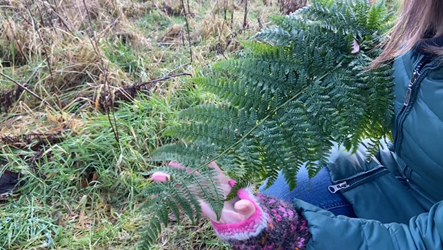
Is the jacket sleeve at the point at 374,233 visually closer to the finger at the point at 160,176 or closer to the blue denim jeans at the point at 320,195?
the blue denim jeans at the point at 320,195

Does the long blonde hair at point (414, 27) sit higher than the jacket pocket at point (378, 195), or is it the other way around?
the long blonde hair at point (414, 27)

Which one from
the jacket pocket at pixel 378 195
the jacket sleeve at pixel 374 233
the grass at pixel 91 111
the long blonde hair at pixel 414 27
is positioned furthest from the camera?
the grass at pixel 91 111

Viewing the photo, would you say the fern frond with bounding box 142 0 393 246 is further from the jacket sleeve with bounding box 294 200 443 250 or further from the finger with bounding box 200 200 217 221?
the jacket sleeve with bounding box 294 200 443 250

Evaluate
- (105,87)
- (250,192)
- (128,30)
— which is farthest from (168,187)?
(128,30)

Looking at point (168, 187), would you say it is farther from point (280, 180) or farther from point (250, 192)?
point (280, 180)

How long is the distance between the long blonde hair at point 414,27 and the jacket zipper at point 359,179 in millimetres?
440

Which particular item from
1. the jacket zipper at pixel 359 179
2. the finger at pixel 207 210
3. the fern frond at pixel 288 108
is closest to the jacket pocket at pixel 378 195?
the jacket zipper at pixel 359 179

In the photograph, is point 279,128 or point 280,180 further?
point 280,180

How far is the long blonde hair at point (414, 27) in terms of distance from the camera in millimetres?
1273

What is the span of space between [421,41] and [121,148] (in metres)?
1.85

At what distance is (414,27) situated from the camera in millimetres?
1295

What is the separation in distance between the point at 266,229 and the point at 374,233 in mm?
314

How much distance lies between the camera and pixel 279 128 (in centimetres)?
128

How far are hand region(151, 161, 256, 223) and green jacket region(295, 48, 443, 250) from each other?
0.68 ft
